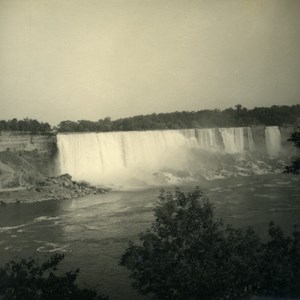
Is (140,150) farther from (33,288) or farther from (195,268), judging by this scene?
A: (33,288)

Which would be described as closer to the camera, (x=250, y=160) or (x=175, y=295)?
(x=175, y=295)

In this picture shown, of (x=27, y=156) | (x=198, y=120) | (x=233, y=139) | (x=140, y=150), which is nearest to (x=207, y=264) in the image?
(x=27, y=156)

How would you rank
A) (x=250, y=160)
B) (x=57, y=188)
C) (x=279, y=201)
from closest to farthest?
(x=279, y=201) → (x=57, y=188) → (x=250, y=160)

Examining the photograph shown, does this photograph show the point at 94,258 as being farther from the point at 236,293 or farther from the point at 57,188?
the point at 57,188

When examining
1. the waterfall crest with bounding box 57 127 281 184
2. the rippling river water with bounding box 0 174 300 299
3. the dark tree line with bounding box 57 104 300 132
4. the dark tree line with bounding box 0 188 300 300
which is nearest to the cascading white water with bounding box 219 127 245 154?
the waterfall crest with bounding box 57 127 281 184

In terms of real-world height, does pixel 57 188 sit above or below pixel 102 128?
below

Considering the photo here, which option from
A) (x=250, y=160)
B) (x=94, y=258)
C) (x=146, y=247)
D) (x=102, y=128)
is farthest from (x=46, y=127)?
(x=146, y=247)

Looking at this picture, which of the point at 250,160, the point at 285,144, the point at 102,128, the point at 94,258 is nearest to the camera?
the point at 94,258

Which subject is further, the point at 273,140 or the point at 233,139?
the point at 273,140
